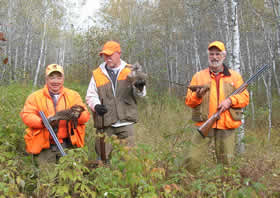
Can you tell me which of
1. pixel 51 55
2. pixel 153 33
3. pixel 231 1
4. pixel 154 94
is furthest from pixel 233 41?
pixel 51 55

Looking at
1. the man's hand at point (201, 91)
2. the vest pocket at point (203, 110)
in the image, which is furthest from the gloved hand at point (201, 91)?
the vest pocket at point (203, 110)

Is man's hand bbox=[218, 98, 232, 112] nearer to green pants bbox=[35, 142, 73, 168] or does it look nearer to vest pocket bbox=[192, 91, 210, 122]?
vest pocket bbox=[192, 91, 210, 122]

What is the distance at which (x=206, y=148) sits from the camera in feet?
13.1

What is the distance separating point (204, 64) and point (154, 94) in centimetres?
1391

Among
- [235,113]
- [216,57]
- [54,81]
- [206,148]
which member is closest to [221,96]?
[235,113]

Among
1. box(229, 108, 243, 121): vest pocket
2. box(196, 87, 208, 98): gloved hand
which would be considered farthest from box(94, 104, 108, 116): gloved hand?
box(229, 108, 243, 121): vest pocket

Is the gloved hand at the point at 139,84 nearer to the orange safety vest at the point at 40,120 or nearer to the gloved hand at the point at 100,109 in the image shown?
the gloved hand at the point at 100,109

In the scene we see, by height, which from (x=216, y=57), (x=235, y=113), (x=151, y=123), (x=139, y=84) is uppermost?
(x=216, y=57)

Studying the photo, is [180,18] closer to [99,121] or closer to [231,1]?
[231,1]

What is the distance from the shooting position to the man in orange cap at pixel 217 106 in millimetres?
3924

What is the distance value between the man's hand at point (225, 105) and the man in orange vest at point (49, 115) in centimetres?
189

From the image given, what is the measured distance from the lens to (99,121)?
415cm

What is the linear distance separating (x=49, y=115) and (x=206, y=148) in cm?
228

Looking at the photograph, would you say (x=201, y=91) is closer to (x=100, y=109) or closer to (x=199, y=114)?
(x=199, y=114)
